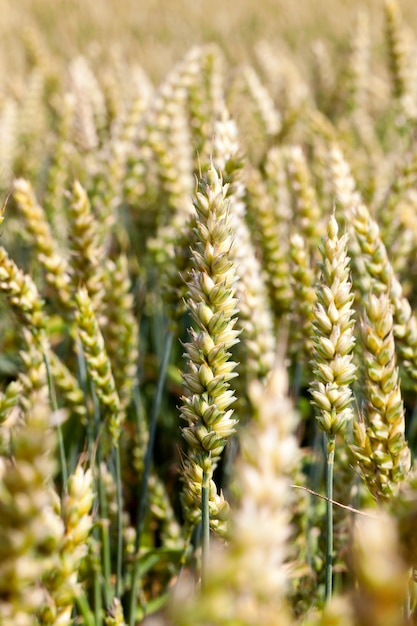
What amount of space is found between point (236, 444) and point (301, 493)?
193 mm

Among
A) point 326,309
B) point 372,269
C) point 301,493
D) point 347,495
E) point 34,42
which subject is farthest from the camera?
point 34,42

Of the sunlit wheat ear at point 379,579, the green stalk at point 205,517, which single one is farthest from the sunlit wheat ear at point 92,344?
the sunlit wheat ear at point 379,579

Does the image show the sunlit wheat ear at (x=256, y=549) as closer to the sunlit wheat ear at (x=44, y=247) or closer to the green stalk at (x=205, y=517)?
the green stalk at (x=205, y=517)

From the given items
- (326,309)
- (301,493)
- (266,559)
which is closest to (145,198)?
(301,493)

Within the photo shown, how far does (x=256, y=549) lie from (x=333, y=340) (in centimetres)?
56

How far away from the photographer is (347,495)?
1.43m

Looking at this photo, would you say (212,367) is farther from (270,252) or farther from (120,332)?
(270,252)

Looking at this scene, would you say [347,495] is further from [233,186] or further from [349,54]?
[349,54]

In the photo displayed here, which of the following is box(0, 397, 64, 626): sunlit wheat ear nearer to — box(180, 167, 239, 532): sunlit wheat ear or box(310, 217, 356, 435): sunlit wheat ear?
box(180, 167, 239, 532): sunlit wheat ear

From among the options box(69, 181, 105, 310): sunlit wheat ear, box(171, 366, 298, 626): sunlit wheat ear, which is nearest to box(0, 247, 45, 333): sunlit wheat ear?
box(69, 181, 105, 310): sunlit wheat ear

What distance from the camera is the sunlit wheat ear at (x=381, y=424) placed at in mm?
977

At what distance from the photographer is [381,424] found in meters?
0.98

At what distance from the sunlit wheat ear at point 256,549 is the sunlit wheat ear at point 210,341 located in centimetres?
41

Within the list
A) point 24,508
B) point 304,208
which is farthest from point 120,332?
point 24,508
